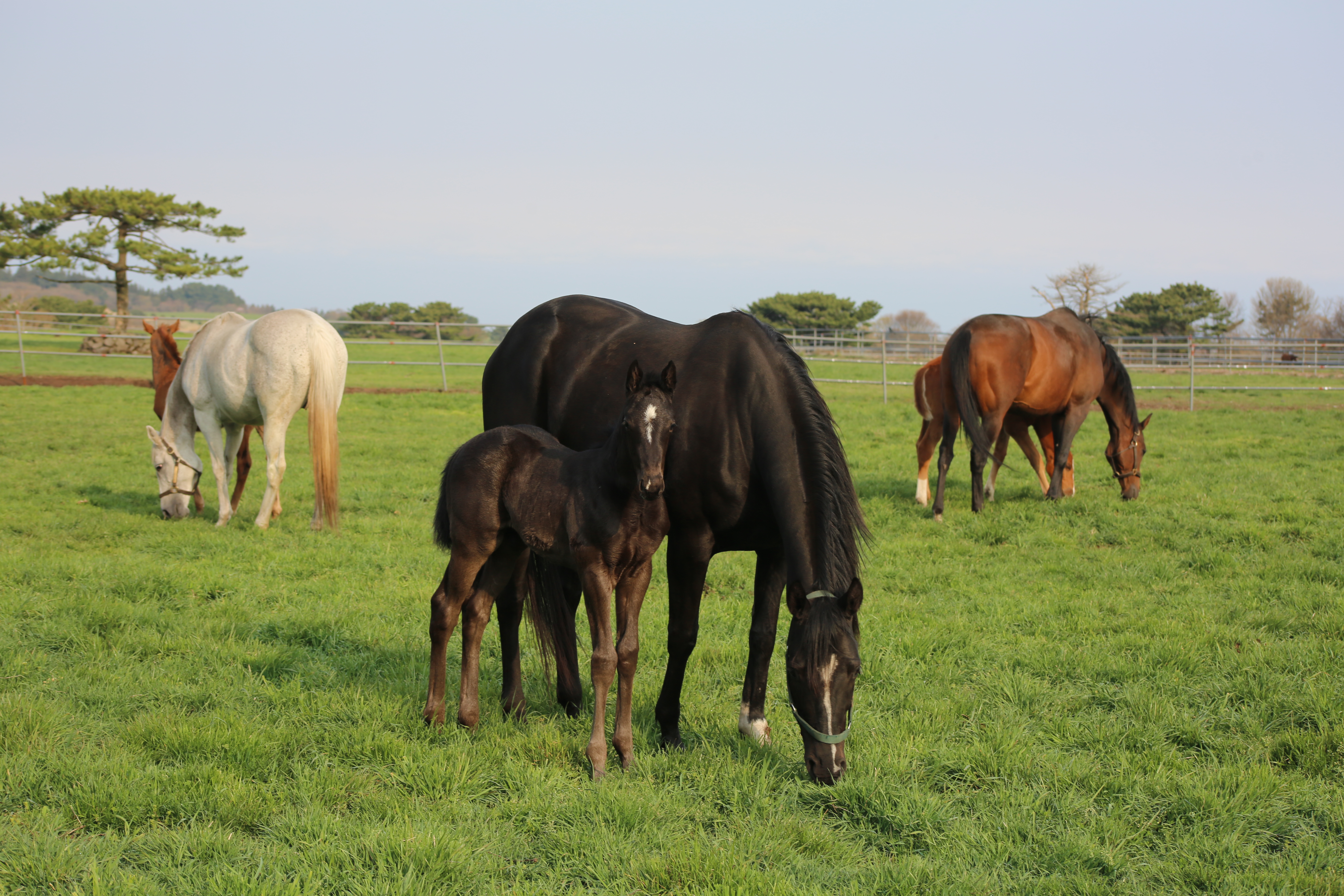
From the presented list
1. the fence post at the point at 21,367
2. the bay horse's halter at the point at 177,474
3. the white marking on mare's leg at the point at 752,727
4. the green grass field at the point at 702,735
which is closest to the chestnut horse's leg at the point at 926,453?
the green grass field at the point at 702,735

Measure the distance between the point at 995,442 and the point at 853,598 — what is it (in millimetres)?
6596

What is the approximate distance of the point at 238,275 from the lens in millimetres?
33719

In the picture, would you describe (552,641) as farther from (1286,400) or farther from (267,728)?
(1286,400)

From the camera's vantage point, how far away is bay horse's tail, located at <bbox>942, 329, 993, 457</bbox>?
8.57m

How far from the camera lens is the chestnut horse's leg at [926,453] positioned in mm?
9219

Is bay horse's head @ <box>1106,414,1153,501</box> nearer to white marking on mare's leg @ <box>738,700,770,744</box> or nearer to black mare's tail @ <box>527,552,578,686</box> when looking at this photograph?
white marking on mare's leg @ <box>738,700,770,744</box>

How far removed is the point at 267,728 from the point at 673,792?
1679 millimetres

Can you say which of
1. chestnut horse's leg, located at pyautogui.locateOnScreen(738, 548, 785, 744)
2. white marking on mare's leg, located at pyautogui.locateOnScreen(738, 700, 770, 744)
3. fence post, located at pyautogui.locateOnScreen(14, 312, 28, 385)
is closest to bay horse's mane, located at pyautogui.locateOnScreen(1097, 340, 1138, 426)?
chestnut horse's leg, located at pyautogui.locateOnScreen(738, 548, 785, 744)

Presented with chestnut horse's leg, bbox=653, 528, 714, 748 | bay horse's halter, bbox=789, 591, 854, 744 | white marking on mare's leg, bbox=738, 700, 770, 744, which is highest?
chestnut horse's leg, bbox=653, 528, 714, 748

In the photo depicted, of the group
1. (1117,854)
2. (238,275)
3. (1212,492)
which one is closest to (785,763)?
(1117,854)

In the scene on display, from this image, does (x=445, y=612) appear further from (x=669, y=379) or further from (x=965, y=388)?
(x=965, y=388)

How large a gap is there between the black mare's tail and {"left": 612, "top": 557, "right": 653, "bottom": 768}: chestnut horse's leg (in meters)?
0.82

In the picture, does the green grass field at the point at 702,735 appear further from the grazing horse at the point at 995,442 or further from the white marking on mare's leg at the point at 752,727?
the grazing horse at the point at 995,442

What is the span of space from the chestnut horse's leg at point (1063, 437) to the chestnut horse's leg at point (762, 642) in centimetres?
620
